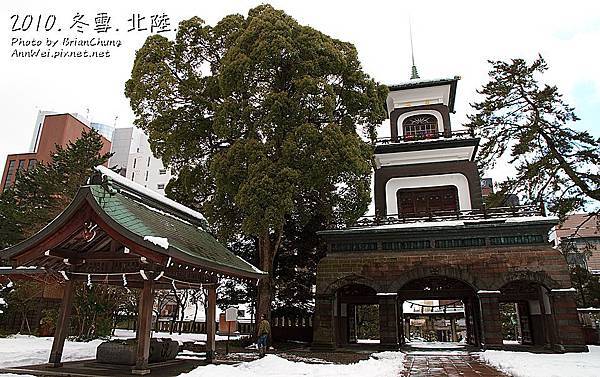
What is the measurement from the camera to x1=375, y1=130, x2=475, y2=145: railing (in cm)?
2045

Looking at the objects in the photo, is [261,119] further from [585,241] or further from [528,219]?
[585,241]

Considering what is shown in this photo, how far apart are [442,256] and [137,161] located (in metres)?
42.1

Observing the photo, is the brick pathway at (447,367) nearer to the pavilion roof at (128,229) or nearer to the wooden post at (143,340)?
the pavilion roof at (128,229)

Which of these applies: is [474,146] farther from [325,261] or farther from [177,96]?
[177,96]

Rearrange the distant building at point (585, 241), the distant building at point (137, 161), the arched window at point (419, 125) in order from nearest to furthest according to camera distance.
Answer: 1. the arched window at point (419, 125)
2. the distant building at point (585, 241)
3. the distant building at point (137, 161)

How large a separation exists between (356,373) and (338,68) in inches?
491

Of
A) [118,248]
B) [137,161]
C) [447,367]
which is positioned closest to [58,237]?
[118,248]

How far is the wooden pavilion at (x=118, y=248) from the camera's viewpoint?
825 centimetres

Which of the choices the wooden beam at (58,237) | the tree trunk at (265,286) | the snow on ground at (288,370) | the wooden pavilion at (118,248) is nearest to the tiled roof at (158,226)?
the wooden pavilion at (118,248)

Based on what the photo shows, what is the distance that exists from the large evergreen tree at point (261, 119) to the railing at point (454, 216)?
1009 millimetres

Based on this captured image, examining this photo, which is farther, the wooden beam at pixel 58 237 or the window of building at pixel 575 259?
the window of building at pixel 575 259

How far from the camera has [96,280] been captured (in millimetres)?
10445

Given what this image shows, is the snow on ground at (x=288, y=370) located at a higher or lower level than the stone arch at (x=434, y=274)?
lower

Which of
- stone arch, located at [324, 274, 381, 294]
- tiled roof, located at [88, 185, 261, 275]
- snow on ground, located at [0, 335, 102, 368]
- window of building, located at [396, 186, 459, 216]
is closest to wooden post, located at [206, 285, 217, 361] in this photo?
tiled roof, located at [88, 185, 261, 275]
